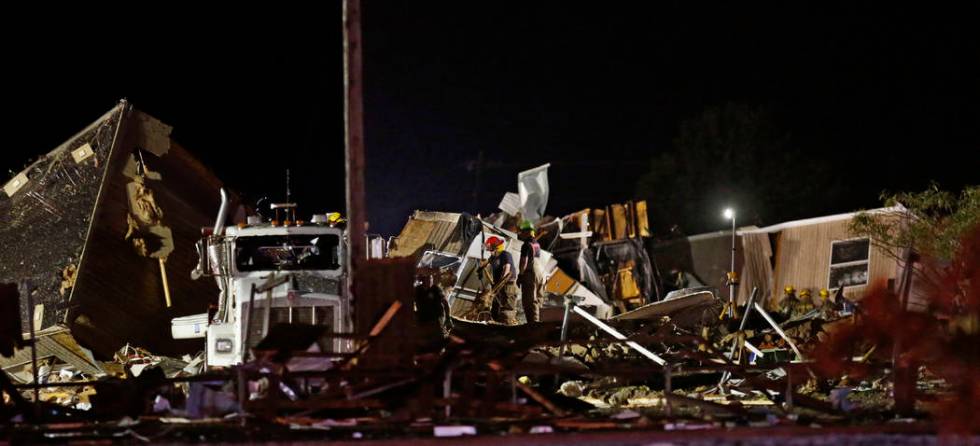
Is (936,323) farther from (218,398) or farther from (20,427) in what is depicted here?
(20,427)

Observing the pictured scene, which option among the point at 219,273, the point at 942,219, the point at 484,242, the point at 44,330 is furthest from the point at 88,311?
the point at 942,219

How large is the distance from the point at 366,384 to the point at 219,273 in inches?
166

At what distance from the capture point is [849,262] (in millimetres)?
29719

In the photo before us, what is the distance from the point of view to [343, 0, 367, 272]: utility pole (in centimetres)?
1259

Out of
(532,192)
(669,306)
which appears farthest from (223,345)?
(532,192)

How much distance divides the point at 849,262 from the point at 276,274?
1946cm

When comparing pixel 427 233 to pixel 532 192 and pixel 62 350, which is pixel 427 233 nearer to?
pixel 532 192

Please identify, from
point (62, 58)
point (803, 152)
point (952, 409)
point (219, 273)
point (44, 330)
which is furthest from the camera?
point (803, 152)

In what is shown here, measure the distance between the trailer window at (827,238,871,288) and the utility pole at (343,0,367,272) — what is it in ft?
65.5

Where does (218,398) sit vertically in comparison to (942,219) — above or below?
below

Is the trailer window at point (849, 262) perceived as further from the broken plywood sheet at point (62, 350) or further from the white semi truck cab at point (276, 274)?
the broken plywood sheet at point (62, 350)

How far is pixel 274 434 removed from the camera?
420 inches

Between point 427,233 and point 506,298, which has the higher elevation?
point 427,233

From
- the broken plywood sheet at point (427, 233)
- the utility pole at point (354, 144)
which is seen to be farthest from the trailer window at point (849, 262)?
the utility pole at point (354, 144)
